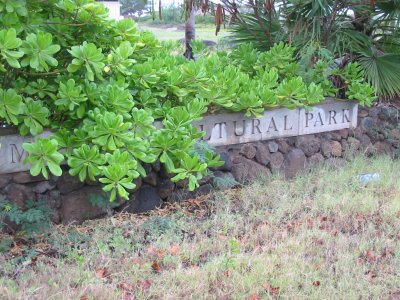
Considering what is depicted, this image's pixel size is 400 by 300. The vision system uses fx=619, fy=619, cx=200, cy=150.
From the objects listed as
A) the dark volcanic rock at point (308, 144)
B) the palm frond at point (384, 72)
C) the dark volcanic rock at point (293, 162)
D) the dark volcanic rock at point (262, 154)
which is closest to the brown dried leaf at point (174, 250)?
the dark volcanic rock at point (262, 154)

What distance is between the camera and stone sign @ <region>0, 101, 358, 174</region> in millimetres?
5812

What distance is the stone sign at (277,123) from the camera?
5816 millimetres

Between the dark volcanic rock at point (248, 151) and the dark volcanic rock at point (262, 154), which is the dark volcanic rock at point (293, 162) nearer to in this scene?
the dark volcanic rock at point (262, 154)

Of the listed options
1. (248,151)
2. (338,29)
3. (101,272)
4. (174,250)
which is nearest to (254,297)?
(174,250)

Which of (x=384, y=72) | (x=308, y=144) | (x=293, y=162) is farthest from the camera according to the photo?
(x=384, y=72)

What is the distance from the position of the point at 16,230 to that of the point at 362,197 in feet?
9.63

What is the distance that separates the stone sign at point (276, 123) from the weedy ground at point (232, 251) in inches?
21.3

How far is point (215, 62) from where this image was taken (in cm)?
634

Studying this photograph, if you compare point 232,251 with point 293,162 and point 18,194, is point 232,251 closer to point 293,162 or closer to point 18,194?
point 18,194

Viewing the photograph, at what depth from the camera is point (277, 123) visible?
20.6 ft

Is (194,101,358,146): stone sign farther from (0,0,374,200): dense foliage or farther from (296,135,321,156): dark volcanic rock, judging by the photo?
(0,0,374,200): dense foliage

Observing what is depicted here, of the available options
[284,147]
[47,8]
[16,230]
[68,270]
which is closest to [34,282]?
[68,270]

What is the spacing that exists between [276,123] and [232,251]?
88.6 inches

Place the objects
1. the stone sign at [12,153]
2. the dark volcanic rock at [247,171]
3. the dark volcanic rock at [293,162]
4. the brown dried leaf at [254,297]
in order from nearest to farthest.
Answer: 1. the brown dried leaf at [254,297]
2. the stone sign at [12,153]
3. the dark volcanic rock at [247,171]
4. the dark volcanic rock at [293,162]
